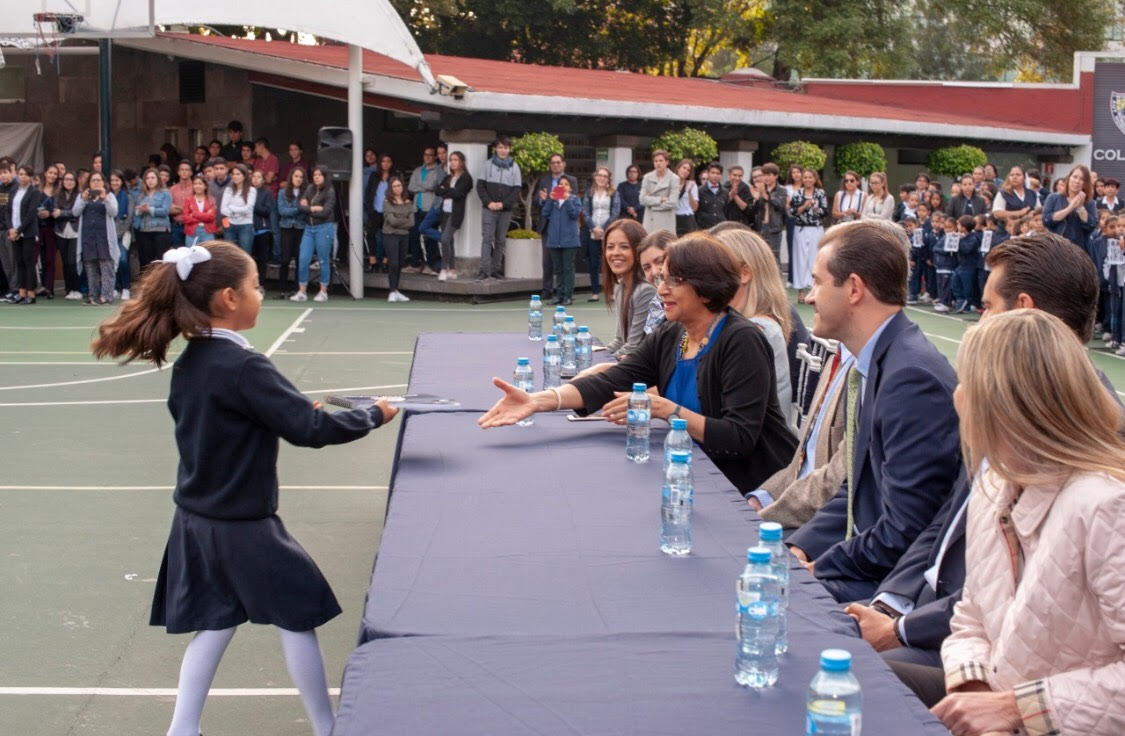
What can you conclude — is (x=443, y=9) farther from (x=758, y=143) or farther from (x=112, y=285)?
(x=112, y=285)

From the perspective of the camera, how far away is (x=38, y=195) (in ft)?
62.1

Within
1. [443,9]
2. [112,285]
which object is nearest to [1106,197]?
[112,285]

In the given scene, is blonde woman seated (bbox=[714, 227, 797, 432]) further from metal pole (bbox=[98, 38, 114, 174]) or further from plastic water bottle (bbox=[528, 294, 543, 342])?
metal pole (bbox=[98, 38, 114, 174])

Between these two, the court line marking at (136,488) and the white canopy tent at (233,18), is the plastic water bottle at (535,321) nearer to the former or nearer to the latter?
the court line marking at (136,488)

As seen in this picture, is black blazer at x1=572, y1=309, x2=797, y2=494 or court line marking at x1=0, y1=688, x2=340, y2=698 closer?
court line marking at x1=0, y1=688, x2=340, y2=698

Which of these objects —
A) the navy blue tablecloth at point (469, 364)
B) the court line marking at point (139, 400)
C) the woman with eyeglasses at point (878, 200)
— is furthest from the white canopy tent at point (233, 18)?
the navy blue tablecloth at point (469, 364)

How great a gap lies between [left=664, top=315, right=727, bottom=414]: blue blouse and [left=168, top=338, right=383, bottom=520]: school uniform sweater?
1.80 m

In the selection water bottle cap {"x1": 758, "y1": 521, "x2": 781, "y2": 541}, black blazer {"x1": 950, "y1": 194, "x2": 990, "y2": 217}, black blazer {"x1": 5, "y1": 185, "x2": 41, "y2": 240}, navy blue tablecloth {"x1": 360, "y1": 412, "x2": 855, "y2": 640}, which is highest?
black blazer {"x1": 950, "y1": 194, "x2": 990, "y2": 217}

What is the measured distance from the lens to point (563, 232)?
19.2m

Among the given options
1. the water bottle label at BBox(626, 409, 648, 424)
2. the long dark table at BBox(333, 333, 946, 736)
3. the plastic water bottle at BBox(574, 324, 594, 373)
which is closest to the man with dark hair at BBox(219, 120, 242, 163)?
the plastic water bottle at BBox(574, 324, 594, 373)

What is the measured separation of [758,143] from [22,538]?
1941 centimetres

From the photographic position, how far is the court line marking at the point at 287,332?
1432 cm

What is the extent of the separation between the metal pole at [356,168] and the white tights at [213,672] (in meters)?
16.2

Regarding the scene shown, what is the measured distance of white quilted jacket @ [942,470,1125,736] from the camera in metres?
2.84
